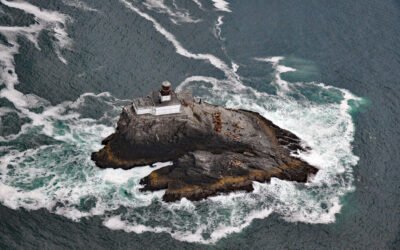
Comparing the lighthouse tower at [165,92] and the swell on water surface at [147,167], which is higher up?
the lighthouse tower at [165,92]

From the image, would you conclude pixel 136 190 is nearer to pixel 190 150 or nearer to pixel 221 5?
pixel 190 150

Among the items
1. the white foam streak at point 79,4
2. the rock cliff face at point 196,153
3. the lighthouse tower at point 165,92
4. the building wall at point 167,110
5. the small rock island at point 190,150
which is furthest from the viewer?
the white foam streak at point 79,4

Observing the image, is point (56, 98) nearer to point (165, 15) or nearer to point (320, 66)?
point (165, 15)

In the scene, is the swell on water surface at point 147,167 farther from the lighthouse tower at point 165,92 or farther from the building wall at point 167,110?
the lighthouse tower at point 165,92

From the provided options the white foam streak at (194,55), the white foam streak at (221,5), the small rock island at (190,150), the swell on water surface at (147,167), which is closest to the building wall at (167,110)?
the small rock island at (190,150)

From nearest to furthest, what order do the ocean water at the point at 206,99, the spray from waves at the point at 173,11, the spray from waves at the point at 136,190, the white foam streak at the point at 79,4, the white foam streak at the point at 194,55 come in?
1. the ocean water at the point at 206,99
2. the spray from waves at the point at 136,190
3. the white foam streak at the point at 194,55
4. the white foam streak at the point at 79,4
5. the spray from waves at the point at 173,11

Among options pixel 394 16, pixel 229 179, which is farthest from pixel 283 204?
pixel 394 16

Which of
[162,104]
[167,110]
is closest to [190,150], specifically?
[167,110]

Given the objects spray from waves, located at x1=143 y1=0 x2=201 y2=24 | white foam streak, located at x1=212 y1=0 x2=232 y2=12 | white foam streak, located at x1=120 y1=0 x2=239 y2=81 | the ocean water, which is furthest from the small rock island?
white foam streak, located at x1=212 y1=0 x2=232 y2=12

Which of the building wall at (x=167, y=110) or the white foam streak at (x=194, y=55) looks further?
the white foam streak at (x=194, y=55)
